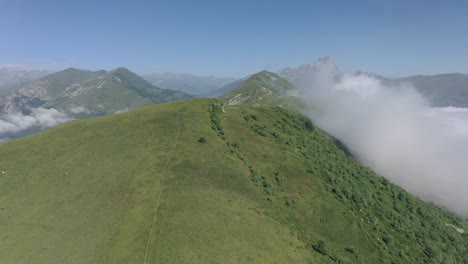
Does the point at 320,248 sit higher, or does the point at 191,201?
the point at 191,201

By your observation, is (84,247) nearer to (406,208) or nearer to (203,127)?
(203,127)

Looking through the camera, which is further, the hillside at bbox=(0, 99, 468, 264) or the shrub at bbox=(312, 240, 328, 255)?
the shrub at bbox=(312, 240, 328, 255)

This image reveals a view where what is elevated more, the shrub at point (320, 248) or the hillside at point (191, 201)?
the hillside at point (191, 201)

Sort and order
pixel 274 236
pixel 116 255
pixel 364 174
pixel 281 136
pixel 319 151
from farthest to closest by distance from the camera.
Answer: pixel 364 174
pixel 319 151
pixel 281 136
pixel 274 236
pixel 116 255

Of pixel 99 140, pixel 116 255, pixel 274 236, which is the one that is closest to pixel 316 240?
pixel 274 236

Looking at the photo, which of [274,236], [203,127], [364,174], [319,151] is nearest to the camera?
[274,236]

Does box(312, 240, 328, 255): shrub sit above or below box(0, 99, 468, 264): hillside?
below

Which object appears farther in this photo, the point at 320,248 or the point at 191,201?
the point at 320,248

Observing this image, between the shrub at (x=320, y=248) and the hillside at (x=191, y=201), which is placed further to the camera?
the shrub at (x=320, y=248)
